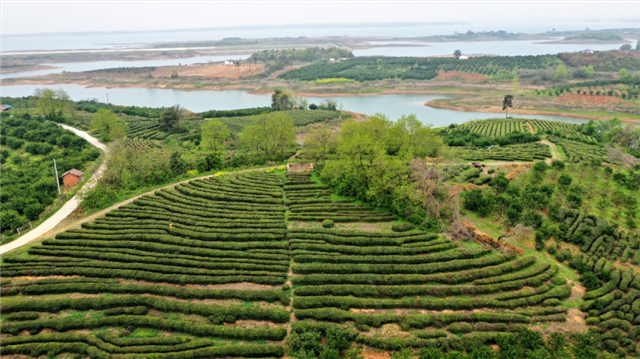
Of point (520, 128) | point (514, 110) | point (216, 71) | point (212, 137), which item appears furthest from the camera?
point (216, 71)

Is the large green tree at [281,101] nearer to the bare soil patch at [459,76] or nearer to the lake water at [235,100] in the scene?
the lake water at [235,100]

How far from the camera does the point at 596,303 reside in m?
28.9

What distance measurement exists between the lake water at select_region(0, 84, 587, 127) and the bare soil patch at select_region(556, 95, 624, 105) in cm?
1420

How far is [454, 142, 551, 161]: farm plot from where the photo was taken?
59500mm

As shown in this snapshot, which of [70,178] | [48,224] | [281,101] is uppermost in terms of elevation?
[281,101]

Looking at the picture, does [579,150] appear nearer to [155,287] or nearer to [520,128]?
[520,128]

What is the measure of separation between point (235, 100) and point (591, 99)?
411 ft

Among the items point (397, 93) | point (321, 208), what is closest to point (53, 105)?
point (321, 208)

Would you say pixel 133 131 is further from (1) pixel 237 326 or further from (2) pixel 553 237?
(2) pixel 553 237

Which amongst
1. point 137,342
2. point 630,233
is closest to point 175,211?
point 137,342

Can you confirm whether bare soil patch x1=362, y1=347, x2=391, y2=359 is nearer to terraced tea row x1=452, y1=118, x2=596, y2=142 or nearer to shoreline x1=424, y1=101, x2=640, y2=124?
→ terraced tea row x1=452, y1=118, x2=596, y2=142

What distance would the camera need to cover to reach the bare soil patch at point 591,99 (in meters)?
114

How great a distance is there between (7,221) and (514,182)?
211 ft

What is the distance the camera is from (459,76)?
160 meters
